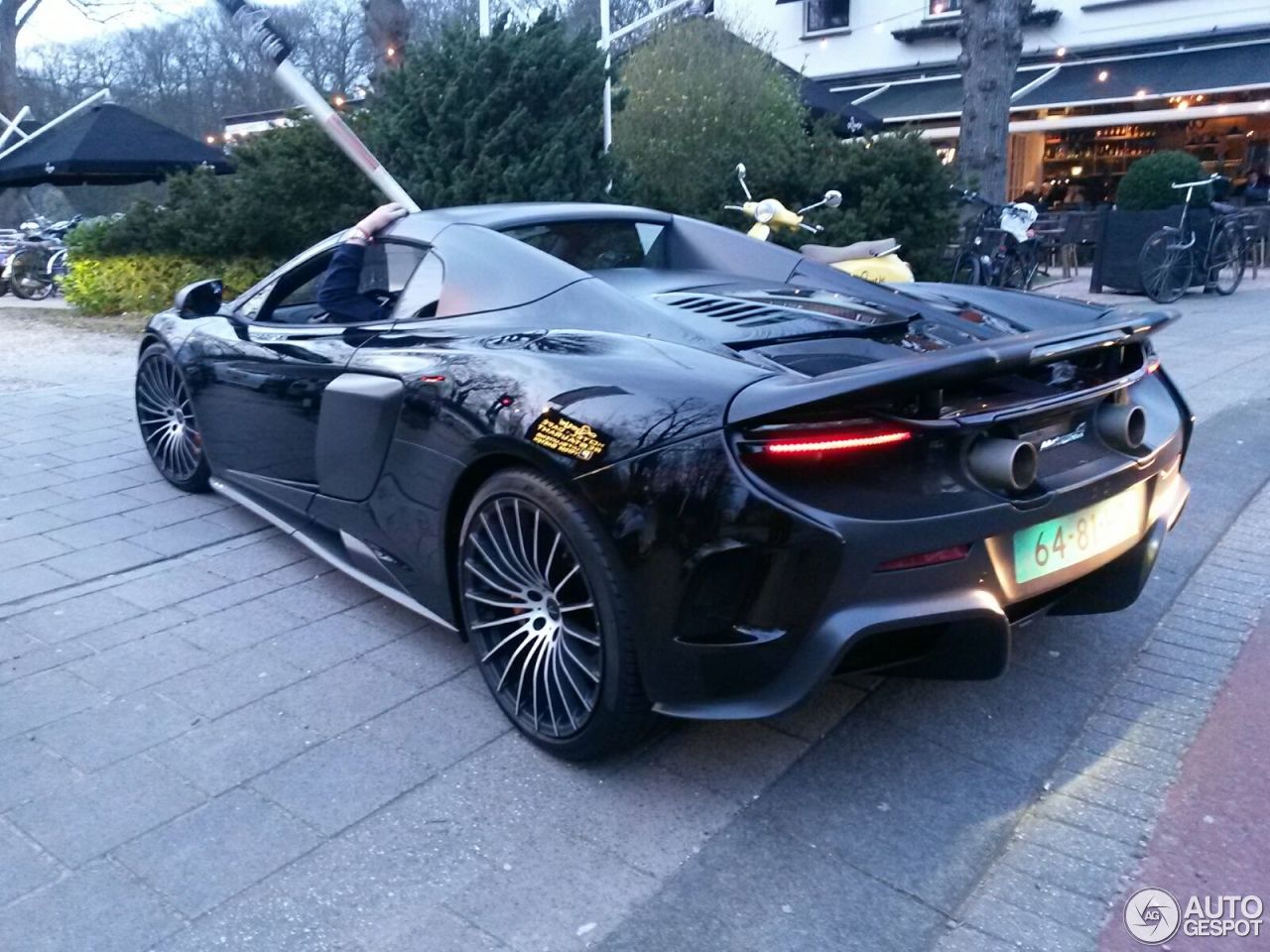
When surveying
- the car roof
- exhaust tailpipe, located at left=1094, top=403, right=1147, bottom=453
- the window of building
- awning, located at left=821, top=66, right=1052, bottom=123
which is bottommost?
exhaust tailpipe, located at left=1094, top=403, right=1147, bottom=453

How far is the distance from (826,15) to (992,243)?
16898mm

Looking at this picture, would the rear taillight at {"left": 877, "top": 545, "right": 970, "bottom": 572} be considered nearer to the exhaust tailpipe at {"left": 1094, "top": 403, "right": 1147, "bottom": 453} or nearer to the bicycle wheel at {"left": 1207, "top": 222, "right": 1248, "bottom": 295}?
the exhaust tailpipe at {"left": 1094, "top": 403, "right": 1147, "bottom": 453}

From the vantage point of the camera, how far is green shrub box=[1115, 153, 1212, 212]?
12797 mm

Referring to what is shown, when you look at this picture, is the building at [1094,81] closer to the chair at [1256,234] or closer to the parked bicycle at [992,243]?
the chair at [1256,234]

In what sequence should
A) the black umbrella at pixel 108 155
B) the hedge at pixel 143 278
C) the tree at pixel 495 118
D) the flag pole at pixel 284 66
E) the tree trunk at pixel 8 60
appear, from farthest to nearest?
the tree trunk at pixel 8 60 → the black umbrella at pixel 108 155 → the hedge at pixel 143 278 → the tree at pixel 495 118 → the flag pole at pixel 284 66

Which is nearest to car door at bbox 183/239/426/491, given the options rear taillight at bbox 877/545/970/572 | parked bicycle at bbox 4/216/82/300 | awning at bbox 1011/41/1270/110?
rear taillight at bbox 877/545/970/572

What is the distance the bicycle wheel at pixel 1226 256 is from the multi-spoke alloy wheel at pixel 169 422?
11392mm

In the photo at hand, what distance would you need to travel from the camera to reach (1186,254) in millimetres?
12438

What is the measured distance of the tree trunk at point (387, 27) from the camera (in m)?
14.0

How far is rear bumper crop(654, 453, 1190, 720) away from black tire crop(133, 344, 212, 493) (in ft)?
11.2

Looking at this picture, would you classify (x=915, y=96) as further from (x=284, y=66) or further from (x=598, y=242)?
(x=598, y=242)

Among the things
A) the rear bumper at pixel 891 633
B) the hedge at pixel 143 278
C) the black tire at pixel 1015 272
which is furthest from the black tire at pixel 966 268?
the rear bumper at pixel 891 633

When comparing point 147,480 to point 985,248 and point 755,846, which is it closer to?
point 755,846

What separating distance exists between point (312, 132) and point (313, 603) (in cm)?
834
